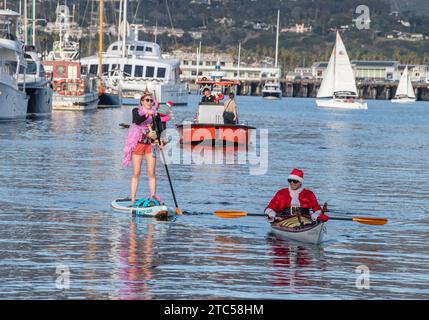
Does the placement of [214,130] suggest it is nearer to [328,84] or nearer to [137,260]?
[137,260]

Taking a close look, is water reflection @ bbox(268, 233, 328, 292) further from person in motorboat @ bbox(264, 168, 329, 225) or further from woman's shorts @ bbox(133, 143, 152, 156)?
woman's shorts @ bbox(133, 143, 152, 156)

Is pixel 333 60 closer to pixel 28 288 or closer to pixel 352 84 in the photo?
pixel 352 84

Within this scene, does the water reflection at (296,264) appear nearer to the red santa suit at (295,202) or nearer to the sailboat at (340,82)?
the red santa suit at (295,202)

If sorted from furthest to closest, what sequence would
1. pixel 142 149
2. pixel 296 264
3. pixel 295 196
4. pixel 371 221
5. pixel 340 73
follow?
pixel 340 73 < pixel 142 149 < pixel 371 221 < pixel 295 196 < pixel 296 264

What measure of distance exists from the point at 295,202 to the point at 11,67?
1778 inches

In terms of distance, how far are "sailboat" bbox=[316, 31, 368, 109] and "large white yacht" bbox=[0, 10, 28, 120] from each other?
6937cm

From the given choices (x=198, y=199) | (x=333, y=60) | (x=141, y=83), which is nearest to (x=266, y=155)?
(x=198, y=199)

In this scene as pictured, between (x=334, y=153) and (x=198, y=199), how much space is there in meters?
21.0

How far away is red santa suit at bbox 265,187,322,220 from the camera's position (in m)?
20.5

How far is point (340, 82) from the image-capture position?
447 feet

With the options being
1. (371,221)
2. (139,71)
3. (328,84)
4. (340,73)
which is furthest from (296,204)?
(328,84)

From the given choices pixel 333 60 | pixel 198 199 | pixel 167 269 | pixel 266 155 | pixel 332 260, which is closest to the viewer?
pixel 167 269

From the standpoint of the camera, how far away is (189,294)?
616 inches

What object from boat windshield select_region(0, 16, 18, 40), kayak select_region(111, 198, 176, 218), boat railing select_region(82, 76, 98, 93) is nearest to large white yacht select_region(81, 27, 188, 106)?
boat railing select_region(82, 76, 98, 93)
